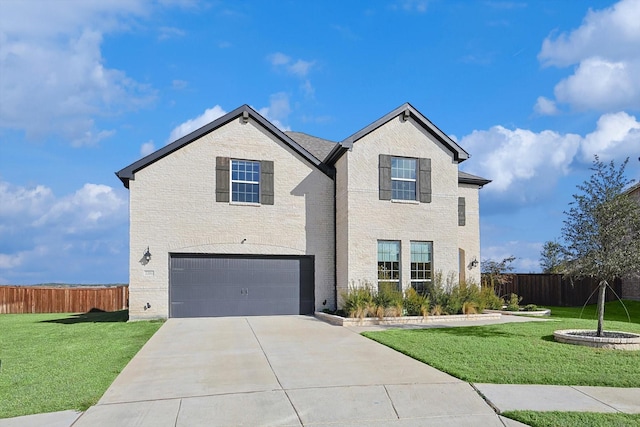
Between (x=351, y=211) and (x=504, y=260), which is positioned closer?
(x=351, y=211)

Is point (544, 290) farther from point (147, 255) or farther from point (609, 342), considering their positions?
point (147, 255)

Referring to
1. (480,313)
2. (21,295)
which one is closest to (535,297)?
(480,313)

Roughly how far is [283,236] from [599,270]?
34.1ft

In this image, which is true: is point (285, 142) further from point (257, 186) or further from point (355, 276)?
point (355, 276)

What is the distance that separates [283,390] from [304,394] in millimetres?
373

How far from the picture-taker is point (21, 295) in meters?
24.3

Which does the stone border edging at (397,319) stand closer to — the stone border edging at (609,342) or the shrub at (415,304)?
the shrub at (415,304)

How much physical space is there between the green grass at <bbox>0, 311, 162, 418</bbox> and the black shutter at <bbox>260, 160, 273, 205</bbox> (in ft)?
18.6

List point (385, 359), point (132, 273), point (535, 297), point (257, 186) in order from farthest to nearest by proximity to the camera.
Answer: point (535, 297)
point (257, 186)
point (132, 273)
point (385, 359)

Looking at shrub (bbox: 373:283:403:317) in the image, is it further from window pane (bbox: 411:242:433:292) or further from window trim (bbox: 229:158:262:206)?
window trim (bbox: 229:158:262:206)

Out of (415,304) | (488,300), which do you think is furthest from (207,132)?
(488,300)

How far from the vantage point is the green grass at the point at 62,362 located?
6.82 metres

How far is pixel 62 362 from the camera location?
31.2 ft

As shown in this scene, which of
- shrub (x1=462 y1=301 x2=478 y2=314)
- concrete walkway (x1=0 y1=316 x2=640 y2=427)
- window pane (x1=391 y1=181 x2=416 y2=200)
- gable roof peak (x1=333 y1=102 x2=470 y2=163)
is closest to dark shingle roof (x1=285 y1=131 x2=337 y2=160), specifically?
gable roof peak (x1=333 y1=102 x2=470 y2=163)
